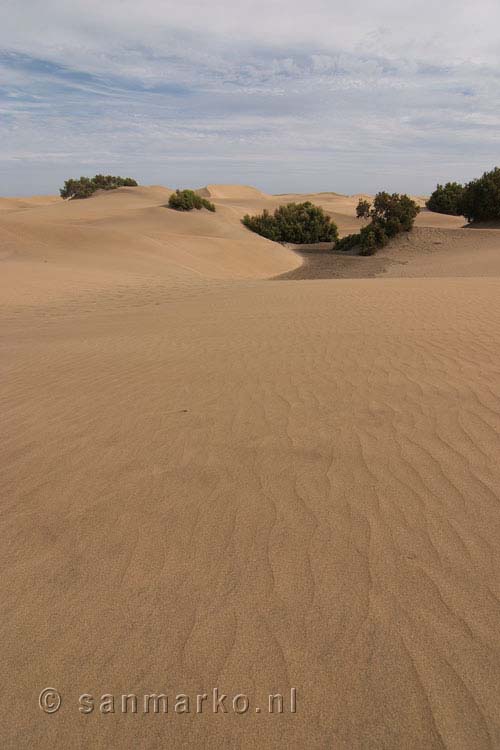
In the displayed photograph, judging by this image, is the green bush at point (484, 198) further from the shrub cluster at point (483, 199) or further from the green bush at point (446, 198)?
the green bush at point (446, 198)

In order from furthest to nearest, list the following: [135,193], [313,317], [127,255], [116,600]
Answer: [135,193] → [127,255] → [313,317] → [116,600]

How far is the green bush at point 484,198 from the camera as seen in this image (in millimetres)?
28875

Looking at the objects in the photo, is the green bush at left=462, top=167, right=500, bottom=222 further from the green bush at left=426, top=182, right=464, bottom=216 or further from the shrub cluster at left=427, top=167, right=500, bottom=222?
the green bush at left=426, top=182, right=464, bottom=216

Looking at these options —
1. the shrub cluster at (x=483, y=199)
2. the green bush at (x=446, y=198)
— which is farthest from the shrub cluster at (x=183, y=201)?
the green bush at (x=446, y=198)

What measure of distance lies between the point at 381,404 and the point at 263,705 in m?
2.77

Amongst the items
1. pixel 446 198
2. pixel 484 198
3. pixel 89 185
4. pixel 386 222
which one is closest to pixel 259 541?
pixel 386 222

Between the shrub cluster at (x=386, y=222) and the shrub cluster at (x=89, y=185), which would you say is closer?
the shrub cluster at (x=386, y=222)

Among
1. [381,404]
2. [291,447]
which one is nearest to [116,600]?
[291,447]

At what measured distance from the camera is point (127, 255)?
806 inches

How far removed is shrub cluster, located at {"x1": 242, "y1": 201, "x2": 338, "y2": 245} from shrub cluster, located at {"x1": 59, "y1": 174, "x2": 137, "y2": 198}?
29.6 m

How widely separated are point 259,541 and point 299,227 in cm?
3317

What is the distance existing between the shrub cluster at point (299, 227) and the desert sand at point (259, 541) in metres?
29.0

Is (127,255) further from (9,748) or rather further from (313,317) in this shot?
(9,748)

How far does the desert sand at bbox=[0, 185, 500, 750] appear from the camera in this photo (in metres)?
1.84
